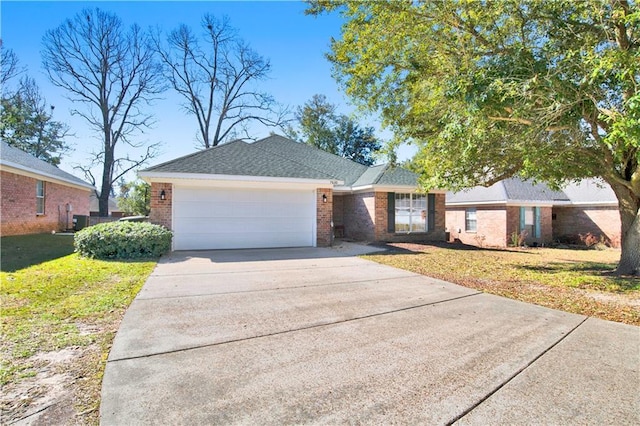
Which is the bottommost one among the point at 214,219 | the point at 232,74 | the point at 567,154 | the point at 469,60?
the point at 214,219

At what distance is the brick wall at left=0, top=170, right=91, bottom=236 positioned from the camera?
13430mm

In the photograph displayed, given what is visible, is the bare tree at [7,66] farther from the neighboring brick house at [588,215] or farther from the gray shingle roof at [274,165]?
the neighboring brick house at [588,215]

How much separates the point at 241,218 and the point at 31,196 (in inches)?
413

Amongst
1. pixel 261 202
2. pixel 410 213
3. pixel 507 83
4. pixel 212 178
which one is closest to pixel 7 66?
pixel 212 178

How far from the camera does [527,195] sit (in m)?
18.2

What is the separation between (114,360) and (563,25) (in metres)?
9.31

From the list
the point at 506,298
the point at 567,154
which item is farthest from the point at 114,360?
the point at 567,154

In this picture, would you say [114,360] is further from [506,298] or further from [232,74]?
[232,74]

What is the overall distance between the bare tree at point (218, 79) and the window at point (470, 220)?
20.6 metres

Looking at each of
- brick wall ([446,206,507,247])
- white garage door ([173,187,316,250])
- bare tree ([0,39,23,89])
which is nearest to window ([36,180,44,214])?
white garage door ([173,187,316,250])

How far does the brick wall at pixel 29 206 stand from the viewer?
1343 cm

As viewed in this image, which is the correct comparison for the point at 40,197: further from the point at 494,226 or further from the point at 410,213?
the point at 494,226

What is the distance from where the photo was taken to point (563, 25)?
6.74 metres

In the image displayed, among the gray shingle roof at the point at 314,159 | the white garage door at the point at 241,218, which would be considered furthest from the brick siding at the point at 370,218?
the white garage door at the point at 241,218
